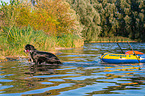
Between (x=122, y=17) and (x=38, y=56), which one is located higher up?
(x=122, y=17)

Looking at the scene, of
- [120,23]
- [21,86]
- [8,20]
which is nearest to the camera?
[21,86]

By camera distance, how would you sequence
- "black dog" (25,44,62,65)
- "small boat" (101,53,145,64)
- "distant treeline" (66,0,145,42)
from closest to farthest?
"black dog" (25,44,62,65) → "small boat" (101,53,145,64) → "distant treeline" (66,0,145,42)

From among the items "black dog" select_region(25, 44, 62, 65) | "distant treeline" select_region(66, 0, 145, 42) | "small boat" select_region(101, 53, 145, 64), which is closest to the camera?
"black dog" select_region(25, 44, 62, 65)

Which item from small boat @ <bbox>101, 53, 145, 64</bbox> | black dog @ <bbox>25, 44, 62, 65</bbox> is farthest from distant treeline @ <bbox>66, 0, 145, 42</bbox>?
black dog @ <bbox>25, 44, 62, 65</bbox>

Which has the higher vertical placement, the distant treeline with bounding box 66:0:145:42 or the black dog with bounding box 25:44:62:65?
the distant treeline with bounding box 66:0:145:42

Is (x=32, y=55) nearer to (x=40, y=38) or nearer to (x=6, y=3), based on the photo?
(x=40, y=38)

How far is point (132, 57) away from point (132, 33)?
6346 cm

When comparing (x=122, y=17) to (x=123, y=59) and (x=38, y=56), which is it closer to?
(x=123, y=59)

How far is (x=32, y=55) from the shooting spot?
15.2 m

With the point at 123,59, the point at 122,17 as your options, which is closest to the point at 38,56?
the point at 123,59

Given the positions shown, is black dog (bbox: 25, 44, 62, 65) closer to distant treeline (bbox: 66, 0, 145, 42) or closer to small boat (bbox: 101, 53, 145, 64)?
small boat (bbox: 101, 53, 145, 64)

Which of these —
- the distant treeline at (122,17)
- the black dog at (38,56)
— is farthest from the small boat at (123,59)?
the distant treeline at (122,17)

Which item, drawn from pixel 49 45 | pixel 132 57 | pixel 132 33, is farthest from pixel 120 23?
Result: pixel 132 57

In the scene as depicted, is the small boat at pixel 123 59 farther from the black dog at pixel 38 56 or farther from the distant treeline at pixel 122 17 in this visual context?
the distant treeline at pixel 122 17
